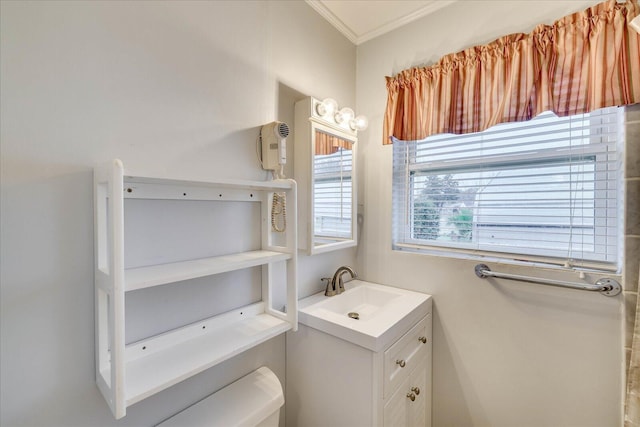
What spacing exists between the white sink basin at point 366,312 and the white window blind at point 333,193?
1.22ft

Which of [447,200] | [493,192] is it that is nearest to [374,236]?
[447,200]

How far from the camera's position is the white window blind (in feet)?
4.84

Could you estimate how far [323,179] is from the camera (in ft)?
4.96

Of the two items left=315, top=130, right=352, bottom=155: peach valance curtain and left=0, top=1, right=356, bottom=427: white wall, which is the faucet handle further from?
left=315, top=130, right=352, bottom=155: peach valance curtain

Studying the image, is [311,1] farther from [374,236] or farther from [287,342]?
[287,342]

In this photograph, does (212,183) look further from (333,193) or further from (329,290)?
(329,290)

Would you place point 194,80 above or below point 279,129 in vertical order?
above

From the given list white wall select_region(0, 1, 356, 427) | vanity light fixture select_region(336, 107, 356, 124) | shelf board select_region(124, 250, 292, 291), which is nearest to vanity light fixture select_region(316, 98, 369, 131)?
vanity light fixture select_region(336, 107, 356, 124)

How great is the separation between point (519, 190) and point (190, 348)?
162 cm

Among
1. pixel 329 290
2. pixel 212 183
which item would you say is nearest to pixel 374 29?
pixel 212 183

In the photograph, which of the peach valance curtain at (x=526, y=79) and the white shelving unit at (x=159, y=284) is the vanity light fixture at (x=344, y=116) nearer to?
the peach valance curtain at (x=526, y=79)

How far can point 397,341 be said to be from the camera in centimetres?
121

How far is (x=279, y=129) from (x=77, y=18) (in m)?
0.68

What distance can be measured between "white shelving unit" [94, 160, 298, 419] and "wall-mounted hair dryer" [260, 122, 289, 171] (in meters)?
0.12
